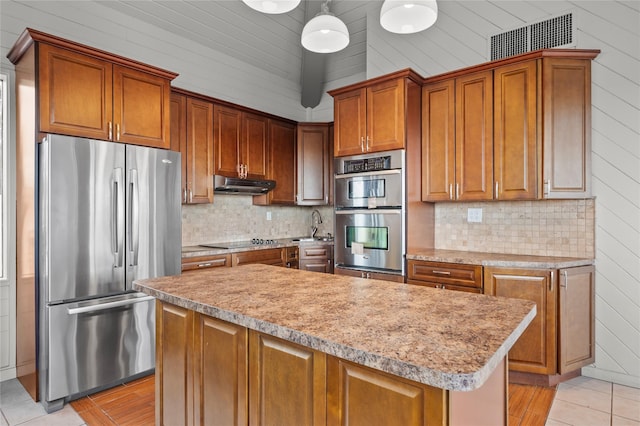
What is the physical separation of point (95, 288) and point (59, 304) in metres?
0.22

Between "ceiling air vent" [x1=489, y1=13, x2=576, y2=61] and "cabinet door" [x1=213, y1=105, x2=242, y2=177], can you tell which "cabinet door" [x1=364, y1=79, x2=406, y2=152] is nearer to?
"ceiling air vent" [x1=489, y1=13, x2=576, y2=61]

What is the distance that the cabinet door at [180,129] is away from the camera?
11.8 feet

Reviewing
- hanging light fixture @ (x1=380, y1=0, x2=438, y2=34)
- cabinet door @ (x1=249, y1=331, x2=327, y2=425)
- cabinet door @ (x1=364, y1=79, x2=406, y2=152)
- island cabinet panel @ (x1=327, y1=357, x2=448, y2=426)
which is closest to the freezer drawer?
cabinet door @ (x1=249, y1=331, x2=327, y2=425)

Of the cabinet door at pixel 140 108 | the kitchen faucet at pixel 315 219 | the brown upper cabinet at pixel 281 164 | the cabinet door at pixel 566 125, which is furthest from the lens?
the kitchen faucet at pixel 315 219

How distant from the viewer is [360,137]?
3.70 metres

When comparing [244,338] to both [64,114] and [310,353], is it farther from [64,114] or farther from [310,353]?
[64,114]

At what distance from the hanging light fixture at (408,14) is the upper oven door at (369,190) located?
140 cm

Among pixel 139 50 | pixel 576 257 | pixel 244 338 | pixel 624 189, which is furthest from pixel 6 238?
A: pixel 624 189

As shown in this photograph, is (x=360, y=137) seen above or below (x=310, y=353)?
above

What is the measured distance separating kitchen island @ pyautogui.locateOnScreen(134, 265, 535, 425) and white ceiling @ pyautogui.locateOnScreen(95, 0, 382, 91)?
307cm

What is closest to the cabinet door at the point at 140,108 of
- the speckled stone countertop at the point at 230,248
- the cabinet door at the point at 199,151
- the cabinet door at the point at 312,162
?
the cabinet door at the point at 199,151

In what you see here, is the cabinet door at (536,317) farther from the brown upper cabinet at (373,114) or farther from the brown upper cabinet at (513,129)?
the brown upper cabinet at (373,114)

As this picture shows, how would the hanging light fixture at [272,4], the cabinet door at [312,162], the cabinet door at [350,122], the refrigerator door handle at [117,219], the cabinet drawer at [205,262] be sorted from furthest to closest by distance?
the cabinet door at [312,162] → the cabinet door at [350,122] → the cabinet drawer at [205,262] → the refrigerator door handle at [117,219] → the hanging light fixture at [272,4]

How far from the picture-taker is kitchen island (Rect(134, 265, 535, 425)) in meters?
0.94
